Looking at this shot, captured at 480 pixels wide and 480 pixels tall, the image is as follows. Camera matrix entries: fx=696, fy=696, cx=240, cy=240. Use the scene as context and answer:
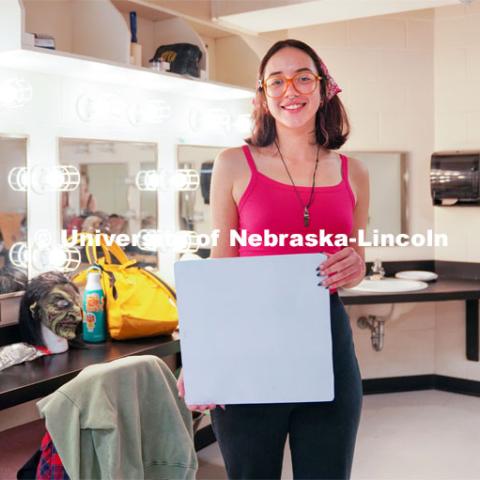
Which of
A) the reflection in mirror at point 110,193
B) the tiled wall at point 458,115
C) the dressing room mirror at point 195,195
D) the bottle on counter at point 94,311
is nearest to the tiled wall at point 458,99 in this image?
the tiled wall at point 458,115

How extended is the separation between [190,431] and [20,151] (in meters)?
1.26

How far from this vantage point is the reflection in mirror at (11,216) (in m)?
2.59

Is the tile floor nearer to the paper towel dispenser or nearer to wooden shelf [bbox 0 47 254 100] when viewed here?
the paper towel dispenser

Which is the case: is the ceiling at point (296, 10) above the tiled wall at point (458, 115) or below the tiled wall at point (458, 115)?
above

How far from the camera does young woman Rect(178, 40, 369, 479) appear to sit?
142cm

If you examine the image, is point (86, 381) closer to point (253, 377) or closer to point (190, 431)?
point (190, 431)

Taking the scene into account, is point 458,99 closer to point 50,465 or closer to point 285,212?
point 285,212

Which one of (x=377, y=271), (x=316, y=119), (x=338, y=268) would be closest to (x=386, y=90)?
(x=377, y=271)

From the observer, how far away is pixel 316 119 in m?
1.64

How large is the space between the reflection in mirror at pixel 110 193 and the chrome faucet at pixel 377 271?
143 cm

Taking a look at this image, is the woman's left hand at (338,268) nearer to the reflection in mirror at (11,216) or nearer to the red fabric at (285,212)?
the red fabric at (285,212)

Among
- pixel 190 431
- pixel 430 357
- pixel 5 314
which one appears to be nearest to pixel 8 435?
pixel 5 314

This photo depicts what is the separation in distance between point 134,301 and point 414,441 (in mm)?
1715

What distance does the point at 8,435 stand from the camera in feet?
7.88
